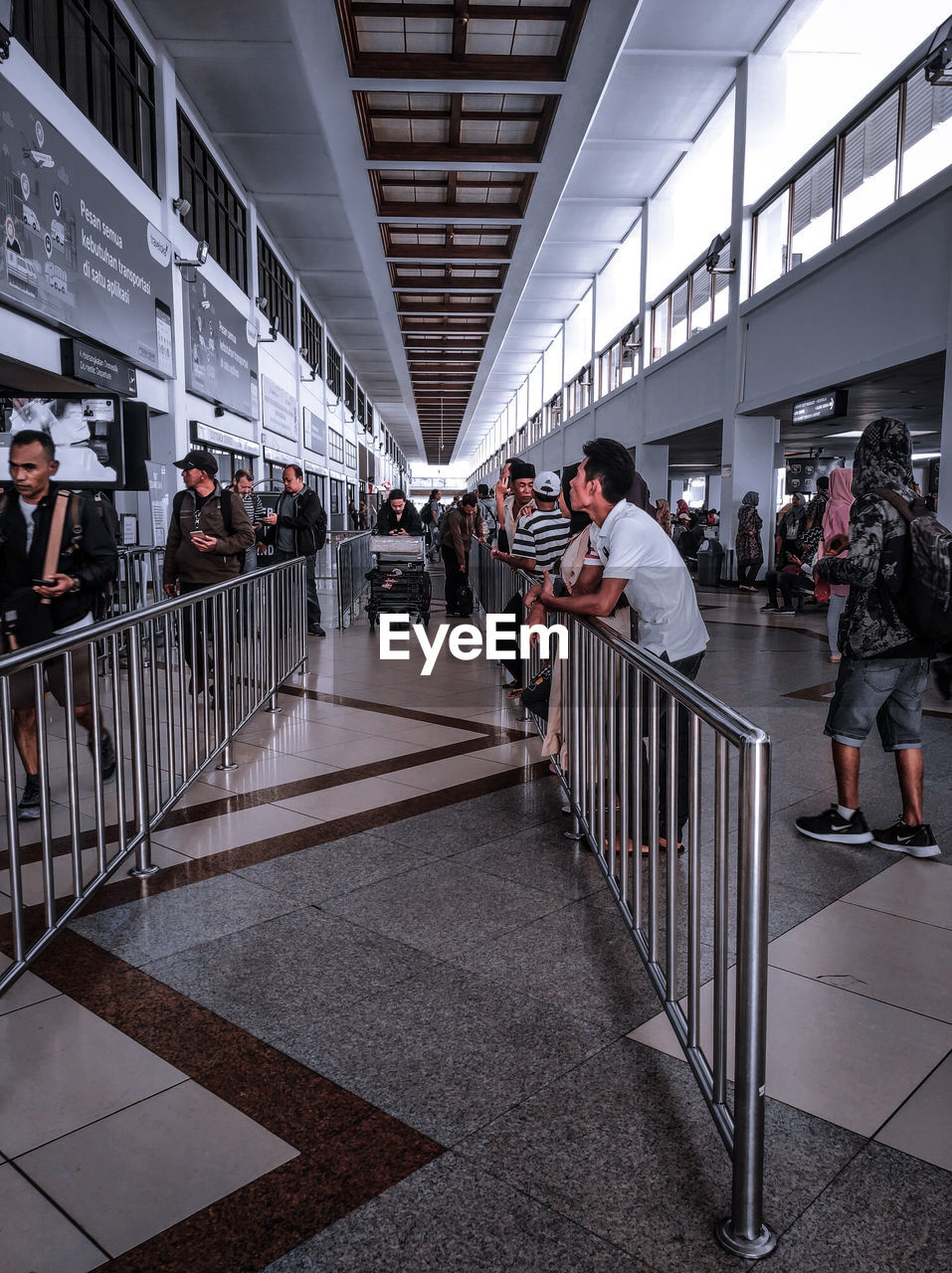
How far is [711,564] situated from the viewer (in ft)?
58.4

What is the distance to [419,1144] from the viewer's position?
1948 mm

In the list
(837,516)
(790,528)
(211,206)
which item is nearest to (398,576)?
(837,516)

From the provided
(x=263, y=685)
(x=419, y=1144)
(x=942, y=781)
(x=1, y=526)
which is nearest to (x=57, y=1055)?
(x=419, y=1144)

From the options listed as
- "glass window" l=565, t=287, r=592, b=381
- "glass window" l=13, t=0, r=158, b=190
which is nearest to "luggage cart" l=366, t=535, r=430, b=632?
"glass window" l=13, t=0, r=158, b=190

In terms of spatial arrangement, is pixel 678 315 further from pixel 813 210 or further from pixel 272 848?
pixel 272 848

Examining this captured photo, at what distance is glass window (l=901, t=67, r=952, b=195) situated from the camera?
9.95 metres

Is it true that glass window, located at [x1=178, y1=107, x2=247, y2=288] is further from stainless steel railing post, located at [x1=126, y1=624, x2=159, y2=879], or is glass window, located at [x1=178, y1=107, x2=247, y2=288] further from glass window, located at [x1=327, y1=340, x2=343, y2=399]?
glass window, located at [x1=327, y1=340, x2=343, y2=399]

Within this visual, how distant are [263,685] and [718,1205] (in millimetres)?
4747

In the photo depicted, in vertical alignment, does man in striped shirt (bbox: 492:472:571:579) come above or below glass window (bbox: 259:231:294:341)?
below

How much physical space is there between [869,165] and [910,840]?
11.1m

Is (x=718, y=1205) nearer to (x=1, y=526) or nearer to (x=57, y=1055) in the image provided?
(x=57, y=1055)

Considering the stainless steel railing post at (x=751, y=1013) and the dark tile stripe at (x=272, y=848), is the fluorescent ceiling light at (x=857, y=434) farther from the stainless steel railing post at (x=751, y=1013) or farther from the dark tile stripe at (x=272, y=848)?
the stainless steel railing post at (x=751, y=1013)

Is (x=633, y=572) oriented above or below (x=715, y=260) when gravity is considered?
below

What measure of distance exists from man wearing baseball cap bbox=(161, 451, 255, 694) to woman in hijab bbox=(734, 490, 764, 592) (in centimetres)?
1153
